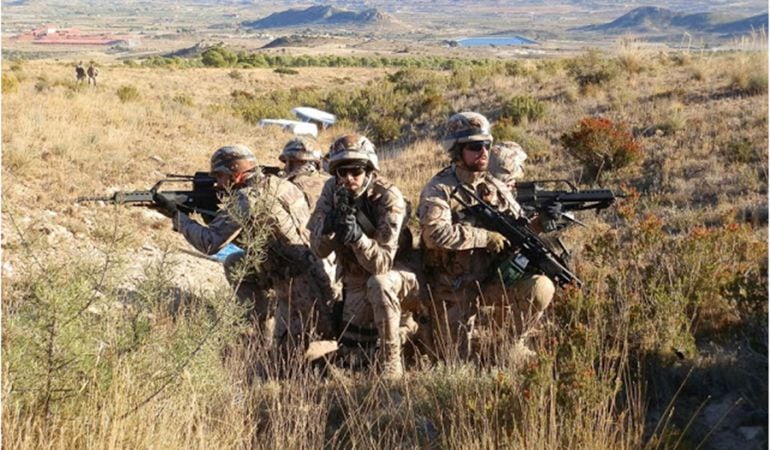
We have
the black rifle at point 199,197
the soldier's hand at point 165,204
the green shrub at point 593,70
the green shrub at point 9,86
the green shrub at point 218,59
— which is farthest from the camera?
the green shrub at point 218,59

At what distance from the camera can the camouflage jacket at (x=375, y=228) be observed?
4.57 m

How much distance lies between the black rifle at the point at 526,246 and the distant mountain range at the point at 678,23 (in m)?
69.0

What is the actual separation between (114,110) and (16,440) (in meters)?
11.9

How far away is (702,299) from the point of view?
4715 millimetres

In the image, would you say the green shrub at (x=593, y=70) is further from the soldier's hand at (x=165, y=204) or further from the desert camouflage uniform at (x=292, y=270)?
the soldier's hand at (x=165, y=204)

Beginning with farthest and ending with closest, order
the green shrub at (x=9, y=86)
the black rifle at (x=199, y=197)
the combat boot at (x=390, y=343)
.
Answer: the green shrub at (x=9, y=86) < the black rifle at (x=199, y=197) < the combat boot at (x=390, y=343)

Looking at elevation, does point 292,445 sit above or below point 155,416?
below

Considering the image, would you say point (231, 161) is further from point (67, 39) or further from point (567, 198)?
point (67, 39)

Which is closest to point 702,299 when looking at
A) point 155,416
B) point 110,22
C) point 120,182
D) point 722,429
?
point 722,429

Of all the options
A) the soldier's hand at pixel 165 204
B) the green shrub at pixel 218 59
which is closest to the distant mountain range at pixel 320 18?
the green shrub at pixel 218 59

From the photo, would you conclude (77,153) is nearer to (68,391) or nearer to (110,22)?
(68,391)

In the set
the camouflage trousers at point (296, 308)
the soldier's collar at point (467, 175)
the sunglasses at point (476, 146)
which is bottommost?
the camouflage trousers at point (296, 308)

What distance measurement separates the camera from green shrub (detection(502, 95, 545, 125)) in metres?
13.2

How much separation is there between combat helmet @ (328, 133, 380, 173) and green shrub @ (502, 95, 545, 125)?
Answer: 8.73 meters
